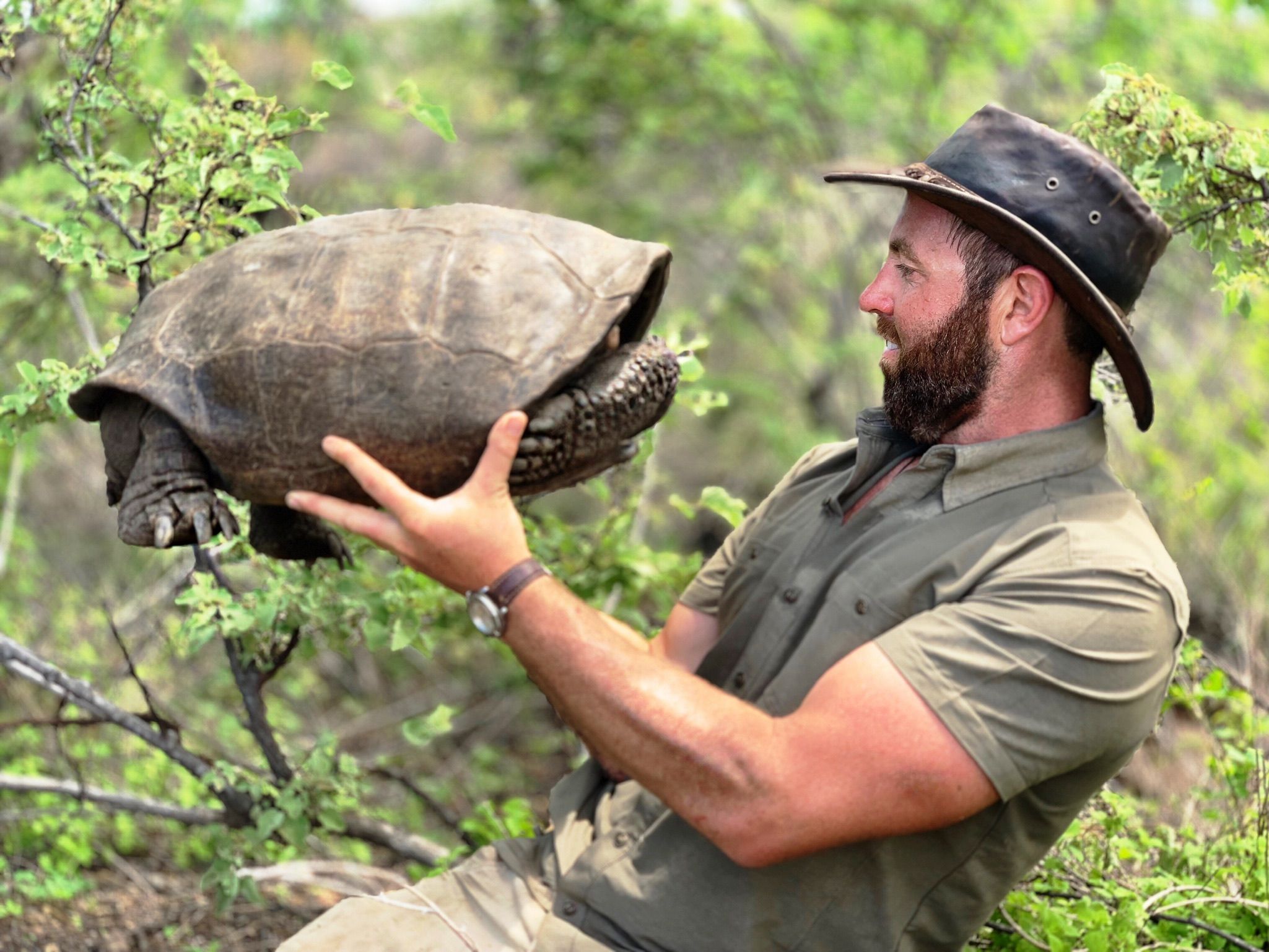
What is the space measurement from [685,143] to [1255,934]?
8.80 metres

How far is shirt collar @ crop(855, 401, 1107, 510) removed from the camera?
2.58m

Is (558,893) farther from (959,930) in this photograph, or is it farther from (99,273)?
(99,273)

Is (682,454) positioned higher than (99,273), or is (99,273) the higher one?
(99,273)

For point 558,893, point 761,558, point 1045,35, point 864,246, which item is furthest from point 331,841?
point 1045,35

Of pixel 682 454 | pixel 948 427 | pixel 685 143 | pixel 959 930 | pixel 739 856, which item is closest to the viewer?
pixel 739 856

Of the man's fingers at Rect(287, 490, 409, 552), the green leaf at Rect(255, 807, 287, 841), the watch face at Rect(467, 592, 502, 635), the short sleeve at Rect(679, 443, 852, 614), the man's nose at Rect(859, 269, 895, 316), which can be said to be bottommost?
the green leaf at Rect(255, 807, 287, 841)

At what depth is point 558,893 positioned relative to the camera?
280 centimetres

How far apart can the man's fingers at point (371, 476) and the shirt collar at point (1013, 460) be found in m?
1.14

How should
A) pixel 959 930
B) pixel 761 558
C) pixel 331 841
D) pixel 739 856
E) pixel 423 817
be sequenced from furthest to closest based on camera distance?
pixel 423 817
pixel 331 841
pixel 761 558
pixel 959 930
pixel 739 856

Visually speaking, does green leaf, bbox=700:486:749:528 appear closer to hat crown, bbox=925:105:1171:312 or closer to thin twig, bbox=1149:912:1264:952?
hat crown, bbox=925:105:1171:312

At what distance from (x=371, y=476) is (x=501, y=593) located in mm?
329

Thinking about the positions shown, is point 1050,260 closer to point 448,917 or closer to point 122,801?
point 448,917

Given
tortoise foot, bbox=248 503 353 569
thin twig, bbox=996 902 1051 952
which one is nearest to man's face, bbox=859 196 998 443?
thin twig, bbox=996 902 1051 952

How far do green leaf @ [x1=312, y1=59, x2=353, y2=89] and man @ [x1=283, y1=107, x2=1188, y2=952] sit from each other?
135 centimetres
